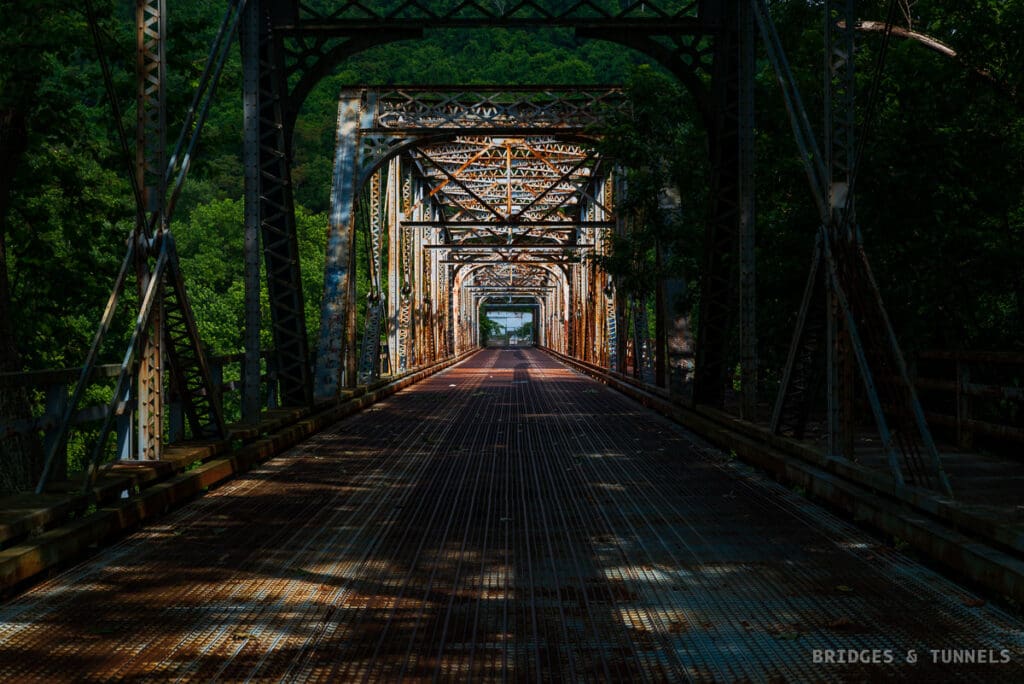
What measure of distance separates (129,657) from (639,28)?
11159 millimetres

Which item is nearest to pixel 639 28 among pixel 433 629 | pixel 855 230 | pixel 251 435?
pixel 855 230

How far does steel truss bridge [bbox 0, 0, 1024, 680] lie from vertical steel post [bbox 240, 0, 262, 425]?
32 millimetres

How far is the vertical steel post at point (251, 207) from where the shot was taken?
12656 mm

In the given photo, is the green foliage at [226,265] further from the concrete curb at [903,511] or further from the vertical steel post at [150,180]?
the vertical steel post at [150,180]

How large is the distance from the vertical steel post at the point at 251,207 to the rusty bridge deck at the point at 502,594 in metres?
2.89

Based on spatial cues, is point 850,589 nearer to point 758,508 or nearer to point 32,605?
point 758,508

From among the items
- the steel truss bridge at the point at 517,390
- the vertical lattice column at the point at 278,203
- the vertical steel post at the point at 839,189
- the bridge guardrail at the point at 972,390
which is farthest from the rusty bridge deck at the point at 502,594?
the vertical lattice column at the point at 278,203

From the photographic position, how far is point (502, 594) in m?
5.96

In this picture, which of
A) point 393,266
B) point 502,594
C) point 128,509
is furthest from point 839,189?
point 393,266

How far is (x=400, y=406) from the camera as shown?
20.8 meters

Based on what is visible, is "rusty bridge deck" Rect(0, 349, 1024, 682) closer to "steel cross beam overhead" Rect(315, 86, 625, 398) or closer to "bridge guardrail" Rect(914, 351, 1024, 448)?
"bridge guardrail" Rect(914, 351, 1024, 448)

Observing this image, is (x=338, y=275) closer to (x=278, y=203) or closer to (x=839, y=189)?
(x=278, y=203)

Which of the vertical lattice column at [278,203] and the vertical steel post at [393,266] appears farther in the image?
the vertical steel post at [393,266]

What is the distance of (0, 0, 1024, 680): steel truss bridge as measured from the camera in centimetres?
610
